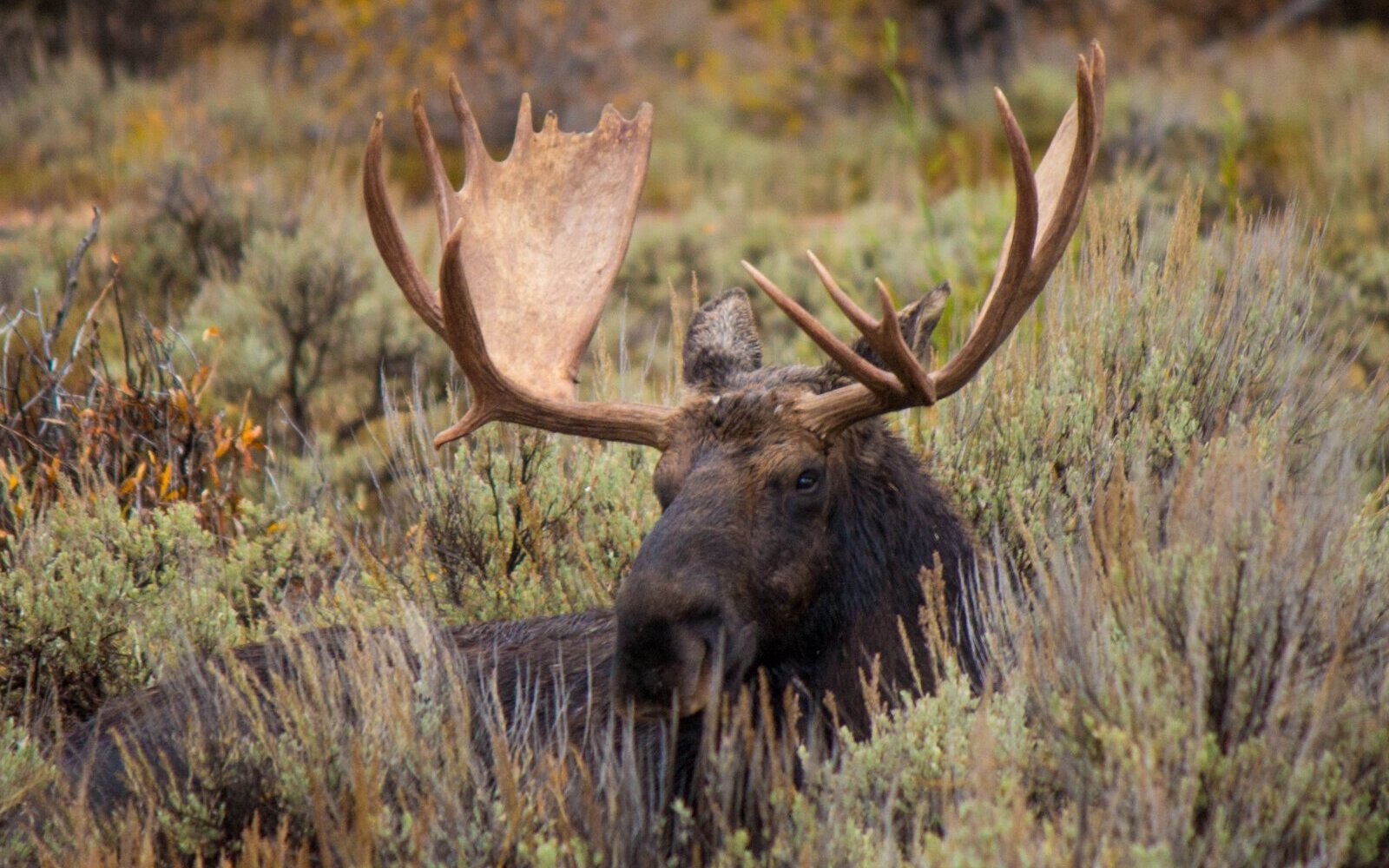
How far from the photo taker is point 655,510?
5066 mm

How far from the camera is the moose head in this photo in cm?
337

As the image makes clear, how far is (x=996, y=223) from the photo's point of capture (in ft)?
23.8

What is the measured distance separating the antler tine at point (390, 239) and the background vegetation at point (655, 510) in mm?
848

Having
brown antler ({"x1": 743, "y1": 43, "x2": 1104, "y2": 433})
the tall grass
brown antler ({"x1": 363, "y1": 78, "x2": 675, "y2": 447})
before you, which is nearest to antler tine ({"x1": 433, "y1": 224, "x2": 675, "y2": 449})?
brown antler ({"x1": 363, "y1": 78, "x2": 675, "y2": 447})

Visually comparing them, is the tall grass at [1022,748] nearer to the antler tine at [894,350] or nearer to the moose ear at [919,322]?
the antler tine at [894,350]

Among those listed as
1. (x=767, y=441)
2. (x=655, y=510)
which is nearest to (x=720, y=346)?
(x=767, y=441)

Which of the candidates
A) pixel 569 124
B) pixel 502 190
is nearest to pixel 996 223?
pixel 502 190

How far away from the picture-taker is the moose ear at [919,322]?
3828 millimetres

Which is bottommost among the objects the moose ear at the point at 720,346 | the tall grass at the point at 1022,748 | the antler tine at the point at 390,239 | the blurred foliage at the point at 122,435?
the tall grass at the point at 1022,748

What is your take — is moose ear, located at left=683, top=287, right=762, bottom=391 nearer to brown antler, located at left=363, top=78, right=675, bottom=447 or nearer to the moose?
the moose

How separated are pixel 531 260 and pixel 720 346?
0.81 m

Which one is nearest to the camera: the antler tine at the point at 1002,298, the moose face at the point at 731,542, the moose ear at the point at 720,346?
the moose face at the point at 731,542

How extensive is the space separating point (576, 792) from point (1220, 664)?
129cm

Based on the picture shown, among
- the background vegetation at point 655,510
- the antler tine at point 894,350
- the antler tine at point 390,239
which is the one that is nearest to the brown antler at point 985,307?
the antler tine at point 894,350
